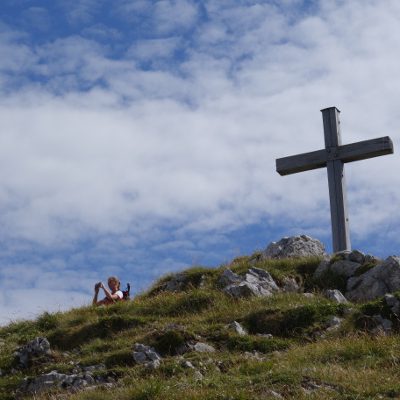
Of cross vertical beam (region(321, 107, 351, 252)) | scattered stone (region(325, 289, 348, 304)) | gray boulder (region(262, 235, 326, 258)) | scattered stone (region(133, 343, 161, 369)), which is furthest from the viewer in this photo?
gray boulder (region(262, 235, 326, 258))

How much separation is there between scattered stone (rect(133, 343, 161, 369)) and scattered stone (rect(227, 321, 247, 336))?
6.19 ft

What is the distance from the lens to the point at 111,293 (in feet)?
74.1

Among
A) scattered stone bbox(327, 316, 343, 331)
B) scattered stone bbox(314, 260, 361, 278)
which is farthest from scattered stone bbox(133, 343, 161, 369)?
scattered stone bbox(314, 260, 361, 278)

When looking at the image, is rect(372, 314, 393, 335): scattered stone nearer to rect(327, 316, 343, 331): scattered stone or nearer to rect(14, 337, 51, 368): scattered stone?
rect(327, 316, 343, 331): scattered stone

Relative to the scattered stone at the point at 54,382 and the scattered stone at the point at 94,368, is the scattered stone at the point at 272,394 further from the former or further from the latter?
the scattered stone at the point at 94,368

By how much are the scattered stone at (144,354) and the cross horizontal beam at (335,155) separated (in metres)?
9.82

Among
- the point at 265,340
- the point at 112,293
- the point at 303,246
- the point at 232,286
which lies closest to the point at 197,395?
the point at 265,340

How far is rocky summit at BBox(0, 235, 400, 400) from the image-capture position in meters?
12.6

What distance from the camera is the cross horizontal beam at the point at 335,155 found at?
2331 centimetres

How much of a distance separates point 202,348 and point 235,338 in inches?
30.1

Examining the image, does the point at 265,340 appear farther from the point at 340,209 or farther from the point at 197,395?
the point at 340,209

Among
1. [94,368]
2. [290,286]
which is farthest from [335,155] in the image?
[94,368]

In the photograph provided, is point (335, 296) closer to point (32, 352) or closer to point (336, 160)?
point (336, 160)

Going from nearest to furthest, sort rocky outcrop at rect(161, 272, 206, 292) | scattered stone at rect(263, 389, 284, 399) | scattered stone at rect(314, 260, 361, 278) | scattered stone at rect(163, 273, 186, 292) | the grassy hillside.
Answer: scattered stone at rect(263, 389, 284, 399), the grassy hillside, scattered stone at rect(314, 260, 361, 278), rocky outcrop at rect(161, 272, 206, 292), scattered stone at rect(163, 273, 186, 292)
